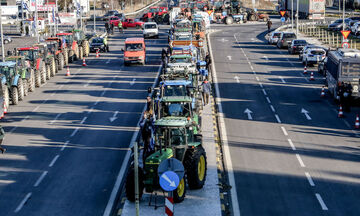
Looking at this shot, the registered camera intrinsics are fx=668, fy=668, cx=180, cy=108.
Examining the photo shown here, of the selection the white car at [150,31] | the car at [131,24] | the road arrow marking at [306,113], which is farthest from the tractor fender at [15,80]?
the car at [131,24]

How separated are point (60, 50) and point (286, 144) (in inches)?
1163

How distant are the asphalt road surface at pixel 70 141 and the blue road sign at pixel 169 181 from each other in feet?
21.9

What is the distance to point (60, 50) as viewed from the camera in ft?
178

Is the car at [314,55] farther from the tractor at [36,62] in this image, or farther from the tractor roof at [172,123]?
the tractor roof at [172,123]

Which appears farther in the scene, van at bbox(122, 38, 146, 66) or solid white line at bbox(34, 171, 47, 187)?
van at bbox(122, 38, 146, 66)

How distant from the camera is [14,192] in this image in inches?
902

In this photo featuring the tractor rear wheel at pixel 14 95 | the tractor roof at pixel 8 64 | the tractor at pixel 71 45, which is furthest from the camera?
the tractor at pixel 71 45

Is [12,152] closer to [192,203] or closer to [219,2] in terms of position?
A: [192,203]

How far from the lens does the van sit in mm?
53594

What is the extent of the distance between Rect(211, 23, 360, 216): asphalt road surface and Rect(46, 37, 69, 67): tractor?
12402mm

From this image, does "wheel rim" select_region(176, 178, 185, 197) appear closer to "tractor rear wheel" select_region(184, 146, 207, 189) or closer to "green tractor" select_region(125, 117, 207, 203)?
"green tractor" select_region(125, 117, 207, 203)

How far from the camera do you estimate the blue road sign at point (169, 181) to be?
1466 cm

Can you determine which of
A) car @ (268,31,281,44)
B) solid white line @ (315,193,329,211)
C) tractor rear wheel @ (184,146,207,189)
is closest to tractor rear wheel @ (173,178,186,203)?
tractor rear wheel @ (184,146,207,189)

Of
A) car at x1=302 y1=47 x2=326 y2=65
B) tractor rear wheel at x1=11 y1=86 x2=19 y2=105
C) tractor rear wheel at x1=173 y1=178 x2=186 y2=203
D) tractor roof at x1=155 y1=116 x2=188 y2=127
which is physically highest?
tractor roof at x1=155 y1=116 x2=188 y2=127
